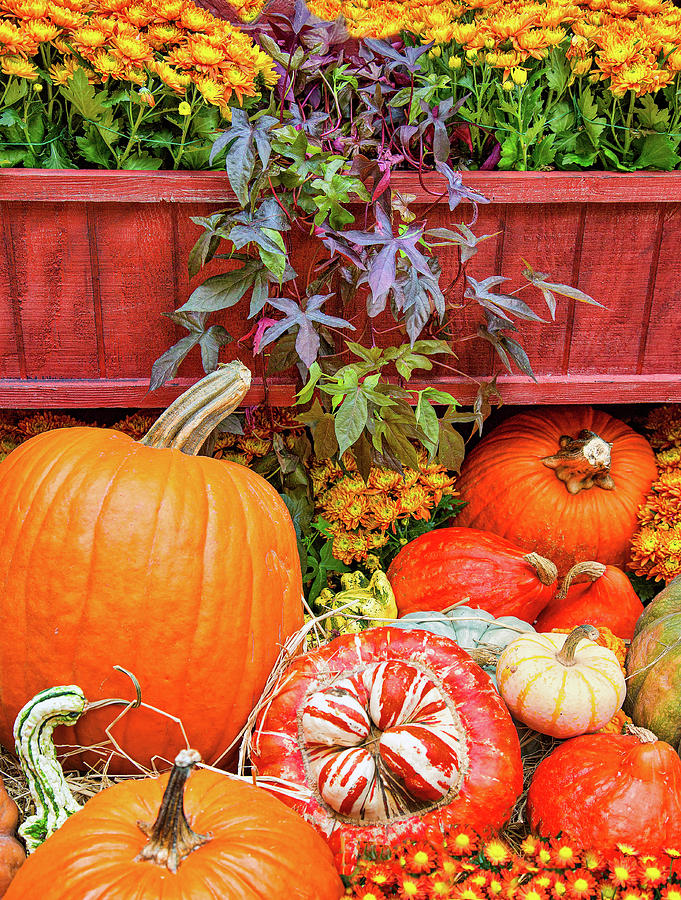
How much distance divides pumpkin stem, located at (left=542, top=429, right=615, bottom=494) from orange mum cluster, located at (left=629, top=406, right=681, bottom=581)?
127 millimetres

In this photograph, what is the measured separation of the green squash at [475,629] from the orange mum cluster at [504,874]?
0.54m

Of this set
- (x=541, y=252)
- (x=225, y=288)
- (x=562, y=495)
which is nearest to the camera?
(x=225, y=288)

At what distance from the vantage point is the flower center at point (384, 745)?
4.35ft

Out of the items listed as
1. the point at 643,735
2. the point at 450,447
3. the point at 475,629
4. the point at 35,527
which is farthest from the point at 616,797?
the point at 35,527

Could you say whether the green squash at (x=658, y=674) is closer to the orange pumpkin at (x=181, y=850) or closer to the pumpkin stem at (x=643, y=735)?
the pumpkin stem at (x=643, y=735)

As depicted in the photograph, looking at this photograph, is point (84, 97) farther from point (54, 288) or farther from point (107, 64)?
point (54, 288)

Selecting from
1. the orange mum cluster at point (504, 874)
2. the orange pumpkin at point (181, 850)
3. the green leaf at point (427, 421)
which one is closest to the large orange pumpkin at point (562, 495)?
the green leaf at point (427, 421)

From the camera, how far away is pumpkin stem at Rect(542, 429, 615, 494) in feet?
7.34

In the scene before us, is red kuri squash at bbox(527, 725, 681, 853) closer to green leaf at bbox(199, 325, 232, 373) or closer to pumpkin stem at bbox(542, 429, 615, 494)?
pumpkin stem at bbox(542, 429, 615, 494)

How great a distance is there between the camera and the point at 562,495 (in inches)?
90.9

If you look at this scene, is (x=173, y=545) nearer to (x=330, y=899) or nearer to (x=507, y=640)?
(x=330, y=899)

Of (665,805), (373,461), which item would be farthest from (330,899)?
(373,461)

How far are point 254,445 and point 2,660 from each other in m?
0.87

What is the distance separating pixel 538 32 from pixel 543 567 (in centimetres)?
124
